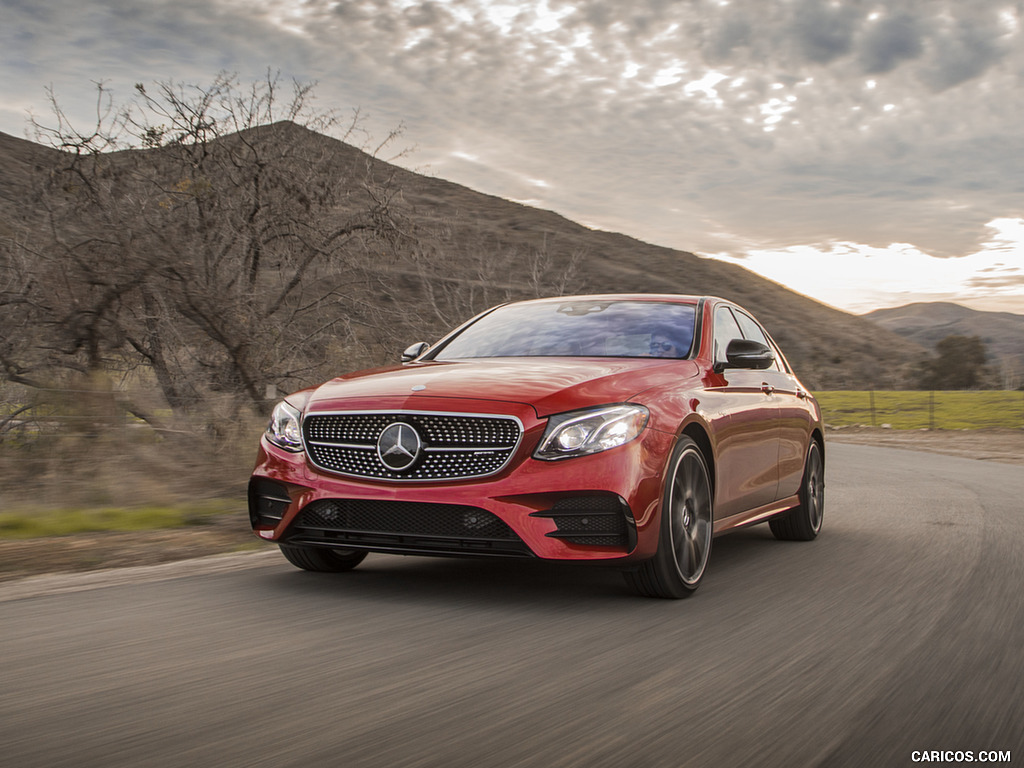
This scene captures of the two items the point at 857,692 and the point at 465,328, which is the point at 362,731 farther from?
the point at 465,328

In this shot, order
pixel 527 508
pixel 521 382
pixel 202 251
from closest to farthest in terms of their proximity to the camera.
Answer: pixel 527 508, pixel 521 382, pixel 202 251

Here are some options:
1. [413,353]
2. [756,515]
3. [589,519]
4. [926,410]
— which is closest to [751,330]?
[756,515]

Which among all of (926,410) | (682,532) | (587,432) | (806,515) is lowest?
→ (926,410)

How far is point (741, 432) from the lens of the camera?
6480 mm

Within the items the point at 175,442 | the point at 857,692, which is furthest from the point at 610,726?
the point at 175,442

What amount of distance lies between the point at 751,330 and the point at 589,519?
3.54 meters

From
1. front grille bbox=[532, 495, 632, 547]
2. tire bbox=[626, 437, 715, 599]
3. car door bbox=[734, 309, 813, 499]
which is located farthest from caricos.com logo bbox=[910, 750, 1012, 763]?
car door bbox=[734, 309, 813, 499]

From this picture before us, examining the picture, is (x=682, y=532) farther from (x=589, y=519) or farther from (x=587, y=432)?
(x=587, y=432)

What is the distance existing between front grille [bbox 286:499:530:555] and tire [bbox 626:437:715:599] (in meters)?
0.72

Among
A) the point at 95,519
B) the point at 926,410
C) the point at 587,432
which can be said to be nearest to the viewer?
the point at 587,432

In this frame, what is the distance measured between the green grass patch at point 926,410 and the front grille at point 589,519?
36928 millimetres

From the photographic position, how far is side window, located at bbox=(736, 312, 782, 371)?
775 cm

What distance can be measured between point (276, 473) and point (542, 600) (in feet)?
4.79

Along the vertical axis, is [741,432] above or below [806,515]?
above
